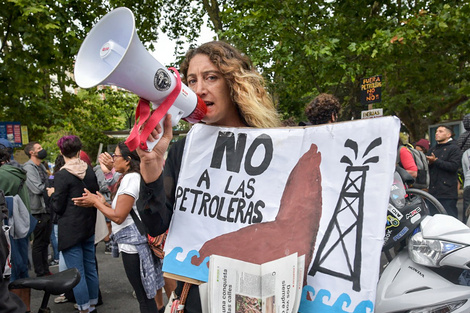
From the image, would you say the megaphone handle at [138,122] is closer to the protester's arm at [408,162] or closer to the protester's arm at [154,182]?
the protester's arm at [154,182]

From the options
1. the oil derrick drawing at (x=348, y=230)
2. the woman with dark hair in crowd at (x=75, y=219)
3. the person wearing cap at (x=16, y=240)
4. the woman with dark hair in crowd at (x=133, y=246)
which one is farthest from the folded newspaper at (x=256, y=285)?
the person wearing cap at (x=16, y=240)

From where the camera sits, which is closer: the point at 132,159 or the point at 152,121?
the point at 152,121

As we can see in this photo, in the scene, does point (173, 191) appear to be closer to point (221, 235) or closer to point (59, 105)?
point (221, 235)

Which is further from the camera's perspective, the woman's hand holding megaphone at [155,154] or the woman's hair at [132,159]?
the woman's hair at [132,159]

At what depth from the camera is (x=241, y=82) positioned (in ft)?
5.15

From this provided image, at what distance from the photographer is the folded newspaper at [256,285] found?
1.14 m

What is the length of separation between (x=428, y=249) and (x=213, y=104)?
1.30m

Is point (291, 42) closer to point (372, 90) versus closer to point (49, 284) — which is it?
Answer: point (372, 90)

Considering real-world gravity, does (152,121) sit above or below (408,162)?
above

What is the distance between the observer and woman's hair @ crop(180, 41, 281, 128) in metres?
1.57

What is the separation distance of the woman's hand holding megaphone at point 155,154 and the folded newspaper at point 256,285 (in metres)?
0.40

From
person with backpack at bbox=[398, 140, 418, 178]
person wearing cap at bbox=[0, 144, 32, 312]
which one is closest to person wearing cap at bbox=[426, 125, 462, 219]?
person with backpack at bbox=[398, 140, 418, 178]

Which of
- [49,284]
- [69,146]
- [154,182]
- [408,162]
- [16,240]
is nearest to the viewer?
[154,182]

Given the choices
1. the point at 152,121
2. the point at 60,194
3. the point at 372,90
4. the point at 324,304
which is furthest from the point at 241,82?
the point at 372,90
